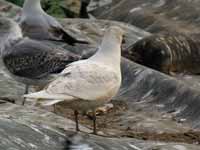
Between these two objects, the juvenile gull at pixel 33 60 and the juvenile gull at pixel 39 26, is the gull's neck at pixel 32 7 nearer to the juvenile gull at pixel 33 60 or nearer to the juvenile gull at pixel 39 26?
the juvenile gull at pixel 39 26

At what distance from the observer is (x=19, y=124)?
518 centimetres

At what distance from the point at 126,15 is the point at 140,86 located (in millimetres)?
6448

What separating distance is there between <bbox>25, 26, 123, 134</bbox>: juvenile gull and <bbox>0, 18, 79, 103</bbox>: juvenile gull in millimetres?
1261

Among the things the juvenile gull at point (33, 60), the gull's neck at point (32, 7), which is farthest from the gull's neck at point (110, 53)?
the gull's neck at point (32, 7)

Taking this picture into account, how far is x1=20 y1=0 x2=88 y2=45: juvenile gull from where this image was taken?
30.1 feet

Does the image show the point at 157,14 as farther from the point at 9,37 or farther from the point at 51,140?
the point at 51,140

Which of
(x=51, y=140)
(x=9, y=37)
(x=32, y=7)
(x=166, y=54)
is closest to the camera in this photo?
(x=51, y=140)

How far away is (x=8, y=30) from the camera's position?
8.02 metres

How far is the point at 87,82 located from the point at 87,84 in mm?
22

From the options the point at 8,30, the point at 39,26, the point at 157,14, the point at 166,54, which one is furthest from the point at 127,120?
the point at 157,14

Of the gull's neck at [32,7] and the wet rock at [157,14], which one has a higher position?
the gull's neck at [32,7]

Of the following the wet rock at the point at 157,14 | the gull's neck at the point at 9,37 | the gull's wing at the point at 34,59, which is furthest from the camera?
the wet rock at the point at 157,14

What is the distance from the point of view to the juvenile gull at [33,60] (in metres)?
7.04

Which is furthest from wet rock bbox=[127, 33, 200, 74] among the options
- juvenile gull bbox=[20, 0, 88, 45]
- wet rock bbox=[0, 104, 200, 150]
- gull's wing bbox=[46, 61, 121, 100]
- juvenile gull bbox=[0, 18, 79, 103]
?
gull's wing bbox=[46, 61, 121, 100]
